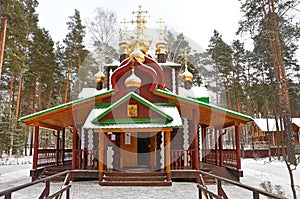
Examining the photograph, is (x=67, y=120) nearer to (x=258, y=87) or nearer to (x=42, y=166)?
(x=42, y=166)

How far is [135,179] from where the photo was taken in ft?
26.8

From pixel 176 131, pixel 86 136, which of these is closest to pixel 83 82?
pixel 86 136

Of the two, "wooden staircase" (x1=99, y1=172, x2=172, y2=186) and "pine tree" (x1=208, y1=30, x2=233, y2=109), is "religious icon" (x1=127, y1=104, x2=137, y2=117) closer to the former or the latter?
"wooden staircase" (x1=99, y1=172, x2=172, y2=186)

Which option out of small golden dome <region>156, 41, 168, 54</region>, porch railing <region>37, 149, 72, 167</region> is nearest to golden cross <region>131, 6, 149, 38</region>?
small golden dome <region>156, 41, 168, 54</region>

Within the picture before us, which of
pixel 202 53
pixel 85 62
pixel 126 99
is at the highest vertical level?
pixel 202 53

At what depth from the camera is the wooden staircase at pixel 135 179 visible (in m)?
7.89

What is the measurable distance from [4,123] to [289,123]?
16.0 m

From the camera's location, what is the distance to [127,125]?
828 cm

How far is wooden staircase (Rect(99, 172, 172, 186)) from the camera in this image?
789cm

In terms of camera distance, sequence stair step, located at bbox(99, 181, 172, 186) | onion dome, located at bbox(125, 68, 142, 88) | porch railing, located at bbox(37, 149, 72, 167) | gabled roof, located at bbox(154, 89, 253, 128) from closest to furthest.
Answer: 1. stair step, located at bbox(99, 181, 172, 186)
2. gabled roof, located at bbox(154, 89, 253, 128)
3. onion dome, located at bbox(125, 68, 142, 88)
4. porch railing, located at bbox(37, 149, 72, 167)

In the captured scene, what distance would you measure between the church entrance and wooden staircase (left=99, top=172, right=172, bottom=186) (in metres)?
1.71

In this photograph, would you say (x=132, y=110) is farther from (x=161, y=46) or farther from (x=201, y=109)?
(x=161, y=46)

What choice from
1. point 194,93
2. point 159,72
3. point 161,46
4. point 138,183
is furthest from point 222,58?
point 138,183

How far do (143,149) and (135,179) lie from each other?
6.58ft
